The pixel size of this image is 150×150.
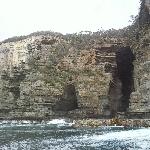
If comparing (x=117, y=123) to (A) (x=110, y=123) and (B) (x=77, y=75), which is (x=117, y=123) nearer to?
(A) (x=110, y=123)

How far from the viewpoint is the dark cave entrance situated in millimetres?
65625

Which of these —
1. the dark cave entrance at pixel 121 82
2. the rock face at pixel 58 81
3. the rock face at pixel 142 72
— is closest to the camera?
the rock face at pixel 142 72

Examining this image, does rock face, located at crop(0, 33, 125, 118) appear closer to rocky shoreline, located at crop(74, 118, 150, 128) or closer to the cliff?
the cliff

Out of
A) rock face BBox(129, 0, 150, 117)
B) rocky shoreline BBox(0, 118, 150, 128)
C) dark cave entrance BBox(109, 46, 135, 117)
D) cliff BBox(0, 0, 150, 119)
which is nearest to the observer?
rocky shoreline BBox(0, 118, 150, 128)

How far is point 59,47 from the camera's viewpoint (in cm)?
7144

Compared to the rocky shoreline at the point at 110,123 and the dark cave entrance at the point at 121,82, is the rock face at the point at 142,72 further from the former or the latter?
the dark cave entrance at the point at 121,82

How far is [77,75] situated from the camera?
6575 centimetres

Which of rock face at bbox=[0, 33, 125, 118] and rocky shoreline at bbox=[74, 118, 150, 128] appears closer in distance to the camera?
rocky shoreline at bbox=[74, 118, 150, 128]

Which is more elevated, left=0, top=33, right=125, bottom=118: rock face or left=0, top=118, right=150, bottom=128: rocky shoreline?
left=0, top=33, right=125, bottom=118: rock face

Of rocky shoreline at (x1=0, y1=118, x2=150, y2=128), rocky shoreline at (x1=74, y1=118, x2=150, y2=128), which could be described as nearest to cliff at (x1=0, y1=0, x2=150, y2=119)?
rocky shoreline at (x1=0, y1=118, x2=150, y2=128)

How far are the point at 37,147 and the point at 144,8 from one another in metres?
38.5

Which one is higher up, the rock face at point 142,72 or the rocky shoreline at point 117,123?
the rock face at point 142,72

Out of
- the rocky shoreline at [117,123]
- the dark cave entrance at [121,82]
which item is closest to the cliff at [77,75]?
the dark cave entrance at [121,82]

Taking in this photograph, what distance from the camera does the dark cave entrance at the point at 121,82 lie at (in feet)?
215
